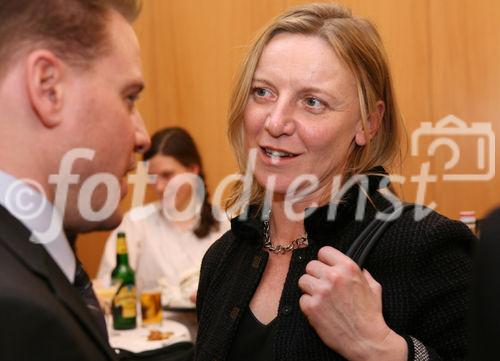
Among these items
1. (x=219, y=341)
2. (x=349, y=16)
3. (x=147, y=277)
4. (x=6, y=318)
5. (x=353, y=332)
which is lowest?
(x=147, y=277)

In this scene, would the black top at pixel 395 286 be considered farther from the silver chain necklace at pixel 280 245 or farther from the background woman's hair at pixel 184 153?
the background woman's hair at pixel 184 153

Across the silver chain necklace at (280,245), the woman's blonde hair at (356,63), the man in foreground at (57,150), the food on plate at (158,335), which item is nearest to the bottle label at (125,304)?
the food on plate at (158,335)

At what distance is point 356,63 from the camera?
1.47m

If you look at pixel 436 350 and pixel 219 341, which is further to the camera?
pixel 219 341

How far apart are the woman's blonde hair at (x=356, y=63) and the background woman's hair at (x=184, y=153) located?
7.19 feet

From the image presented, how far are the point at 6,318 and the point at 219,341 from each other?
79 cm

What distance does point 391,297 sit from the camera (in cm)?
131

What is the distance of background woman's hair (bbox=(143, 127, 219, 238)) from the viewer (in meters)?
3.79

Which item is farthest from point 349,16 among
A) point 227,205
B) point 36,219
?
point 36,219

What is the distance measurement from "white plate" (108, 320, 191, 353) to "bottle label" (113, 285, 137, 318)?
0.07 m

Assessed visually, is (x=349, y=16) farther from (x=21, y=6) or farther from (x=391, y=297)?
(x=21, y=6)

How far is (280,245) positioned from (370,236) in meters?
0.28

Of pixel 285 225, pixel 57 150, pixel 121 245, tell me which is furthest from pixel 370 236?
pixel 121 245

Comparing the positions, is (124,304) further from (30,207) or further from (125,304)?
(30,207)
